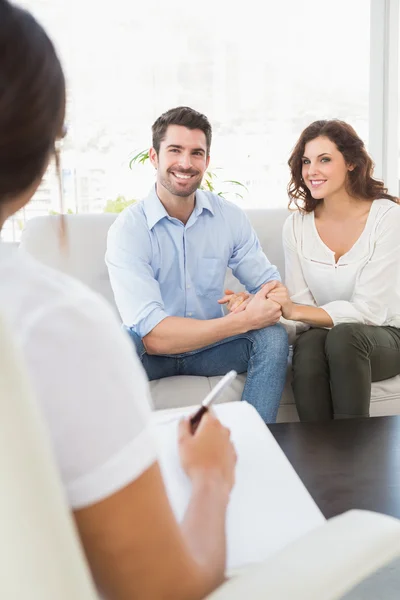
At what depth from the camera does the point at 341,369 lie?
2107mm

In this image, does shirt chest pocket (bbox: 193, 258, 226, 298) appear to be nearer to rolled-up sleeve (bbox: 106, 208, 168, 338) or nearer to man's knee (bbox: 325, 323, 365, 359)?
rolled-up sleeve (bbox: 106, 208, 168, 338)

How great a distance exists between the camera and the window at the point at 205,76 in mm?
4184

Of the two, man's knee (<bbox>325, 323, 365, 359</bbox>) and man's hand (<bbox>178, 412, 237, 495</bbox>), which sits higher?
man's hand (<bbox>178, 412, 237, 495</bbox>)

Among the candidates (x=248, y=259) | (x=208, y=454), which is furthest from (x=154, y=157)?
(x=208, y=454)

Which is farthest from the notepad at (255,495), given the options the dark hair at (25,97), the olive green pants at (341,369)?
the olive green pants at (341,369)

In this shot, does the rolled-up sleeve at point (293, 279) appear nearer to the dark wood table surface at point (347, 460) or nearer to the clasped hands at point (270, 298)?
the clasped hands at point (270, 298)

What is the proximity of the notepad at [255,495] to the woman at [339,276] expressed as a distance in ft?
2.80

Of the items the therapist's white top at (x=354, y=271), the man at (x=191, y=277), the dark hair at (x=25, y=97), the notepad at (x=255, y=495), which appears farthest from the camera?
the therapist's white top at (x=354, y=271)

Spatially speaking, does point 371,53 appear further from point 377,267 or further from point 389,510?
point 389,510

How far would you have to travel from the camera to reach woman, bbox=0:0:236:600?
1.56ft

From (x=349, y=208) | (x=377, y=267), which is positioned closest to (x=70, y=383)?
(x=377, y=267)

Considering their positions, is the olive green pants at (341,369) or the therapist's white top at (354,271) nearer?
the olive green pants at (341,369)

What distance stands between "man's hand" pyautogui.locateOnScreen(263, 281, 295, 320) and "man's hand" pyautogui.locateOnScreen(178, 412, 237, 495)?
1384 mm

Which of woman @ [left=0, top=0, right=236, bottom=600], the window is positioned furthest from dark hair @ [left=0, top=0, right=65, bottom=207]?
the window
